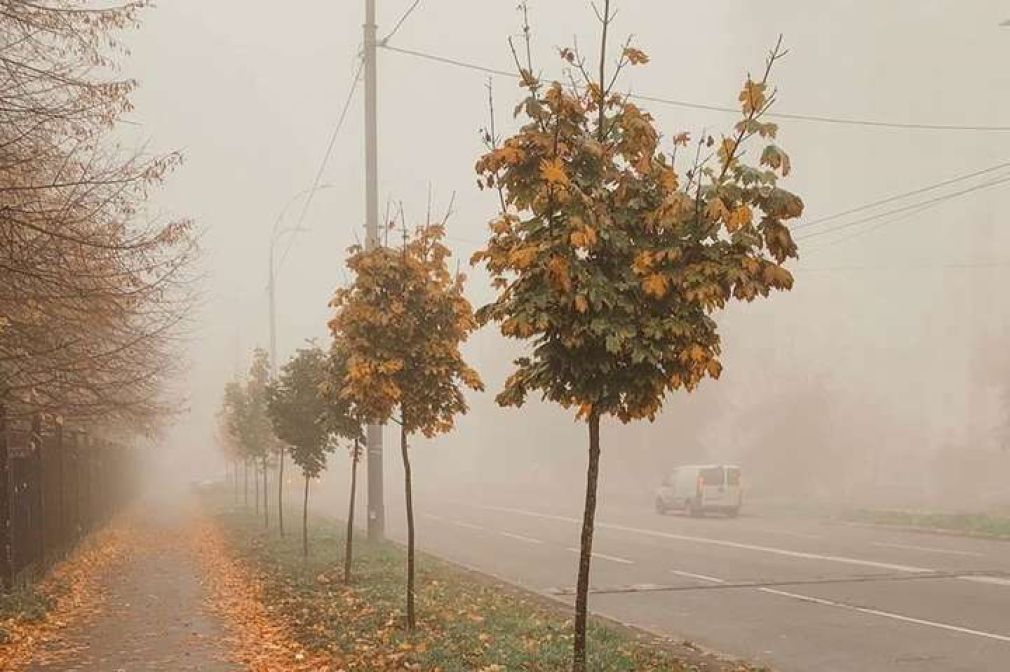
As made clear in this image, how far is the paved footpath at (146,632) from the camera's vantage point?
9.17m

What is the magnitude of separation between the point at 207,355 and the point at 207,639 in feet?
587

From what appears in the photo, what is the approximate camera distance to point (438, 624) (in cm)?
1083

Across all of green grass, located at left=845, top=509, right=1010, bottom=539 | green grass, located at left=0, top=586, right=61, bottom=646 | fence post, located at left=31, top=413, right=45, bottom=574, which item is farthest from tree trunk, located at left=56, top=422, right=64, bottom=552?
green grass, located at left=845, top=509, right=1010, bottom=539

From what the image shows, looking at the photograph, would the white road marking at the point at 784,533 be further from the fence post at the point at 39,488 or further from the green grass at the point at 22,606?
the green grass at the point at 22,606

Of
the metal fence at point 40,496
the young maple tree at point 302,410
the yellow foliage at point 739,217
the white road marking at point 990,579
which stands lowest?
the white road marking at point 990,579

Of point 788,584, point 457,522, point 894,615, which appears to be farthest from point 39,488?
point 457,522

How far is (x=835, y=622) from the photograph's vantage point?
12.2 meters

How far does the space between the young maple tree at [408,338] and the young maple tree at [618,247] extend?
140 inches

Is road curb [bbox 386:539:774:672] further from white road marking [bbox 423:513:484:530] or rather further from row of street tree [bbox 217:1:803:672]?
white road marking [bbox 423:513:484:530]

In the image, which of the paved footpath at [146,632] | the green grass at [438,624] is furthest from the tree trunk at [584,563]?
the paved footpath at [146,632]

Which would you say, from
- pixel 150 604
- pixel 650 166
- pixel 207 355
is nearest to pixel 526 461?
pixel 150 604

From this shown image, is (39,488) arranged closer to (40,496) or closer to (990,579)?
(40,496)

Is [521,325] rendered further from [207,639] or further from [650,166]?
[207,639]

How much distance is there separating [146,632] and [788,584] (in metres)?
9.76
